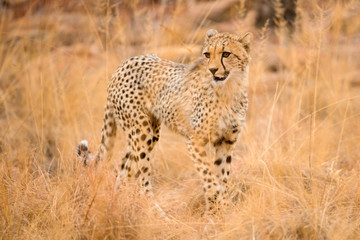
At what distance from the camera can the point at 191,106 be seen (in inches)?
136

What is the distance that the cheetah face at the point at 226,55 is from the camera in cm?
305

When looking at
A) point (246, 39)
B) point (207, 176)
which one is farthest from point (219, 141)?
point (246, 39)

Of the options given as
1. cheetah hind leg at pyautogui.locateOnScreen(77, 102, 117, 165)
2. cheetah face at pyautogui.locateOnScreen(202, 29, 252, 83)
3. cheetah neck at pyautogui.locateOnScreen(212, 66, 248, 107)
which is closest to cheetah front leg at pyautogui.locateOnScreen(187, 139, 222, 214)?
cheetah neck at pyautogui.locateOnScreen(212, 66, 248, 107)

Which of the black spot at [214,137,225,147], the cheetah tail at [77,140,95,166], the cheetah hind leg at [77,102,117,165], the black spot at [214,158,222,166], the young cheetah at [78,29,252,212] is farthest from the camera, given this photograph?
the cheetah hind leg at [77,102,117,165]

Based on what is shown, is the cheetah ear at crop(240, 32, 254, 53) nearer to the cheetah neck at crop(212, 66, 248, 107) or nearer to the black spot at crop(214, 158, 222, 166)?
the cheetah neck at crop(212, 66, 248, 107)

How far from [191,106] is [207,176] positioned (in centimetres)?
57

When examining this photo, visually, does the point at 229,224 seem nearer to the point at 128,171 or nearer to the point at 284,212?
the point at 284,212

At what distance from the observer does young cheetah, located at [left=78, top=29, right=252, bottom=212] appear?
3.18 meters

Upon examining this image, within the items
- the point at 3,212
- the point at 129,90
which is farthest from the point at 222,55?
the point at 3,212

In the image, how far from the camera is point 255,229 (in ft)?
7.98

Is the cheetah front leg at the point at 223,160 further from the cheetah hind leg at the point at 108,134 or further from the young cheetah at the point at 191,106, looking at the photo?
the cheetah hind leg at the point at 108,134

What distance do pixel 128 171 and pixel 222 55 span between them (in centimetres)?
128

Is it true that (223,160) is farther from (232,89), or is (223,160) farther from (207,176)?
(232,89)

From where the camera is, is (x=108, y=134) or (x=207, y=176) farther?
(x=108, y=134)
